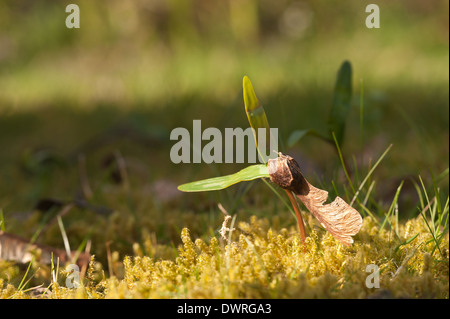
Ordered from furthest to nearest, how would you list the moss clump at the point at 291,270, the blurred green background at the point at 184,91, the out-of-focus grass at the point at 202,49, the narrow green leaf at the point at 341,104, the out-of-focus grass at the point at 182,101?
the out-of-focus grass at the point at 202,49, the blurred green background at the point at 184,91, the out-of-focus grass at the point at 182,101, the narrow green leaf at the point at 341,104, the moss clump at the point at 291,270

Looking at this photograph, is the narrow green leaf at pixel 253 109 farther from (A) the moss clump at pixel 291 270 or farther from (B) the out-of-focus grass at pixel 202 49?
(B) the out-of-focus grass at pixel 202 49

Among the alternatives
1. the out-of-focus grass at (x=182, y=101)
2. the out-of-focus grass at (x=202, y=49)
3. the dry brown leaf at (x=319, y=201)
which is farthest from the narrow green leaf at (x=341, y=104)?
the out-of-focus grass at (x=202, y=49)

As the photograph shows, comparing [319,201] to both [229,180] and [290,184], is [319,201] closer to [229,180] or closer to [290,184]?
[290,184]

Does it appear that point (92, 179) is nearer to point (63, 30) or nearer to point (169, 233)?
point (169, 233)

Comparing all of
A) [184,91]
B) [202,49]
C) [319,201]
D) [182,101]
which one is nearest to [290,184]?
[319,201]

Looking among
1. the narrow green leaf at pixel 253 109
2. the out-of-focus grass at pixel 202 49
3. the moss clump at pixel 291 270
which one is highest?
the out-of-focus grass at pixel 202 49

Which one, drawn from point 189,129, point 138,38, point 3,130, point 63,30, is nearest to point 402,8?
point 138,38
